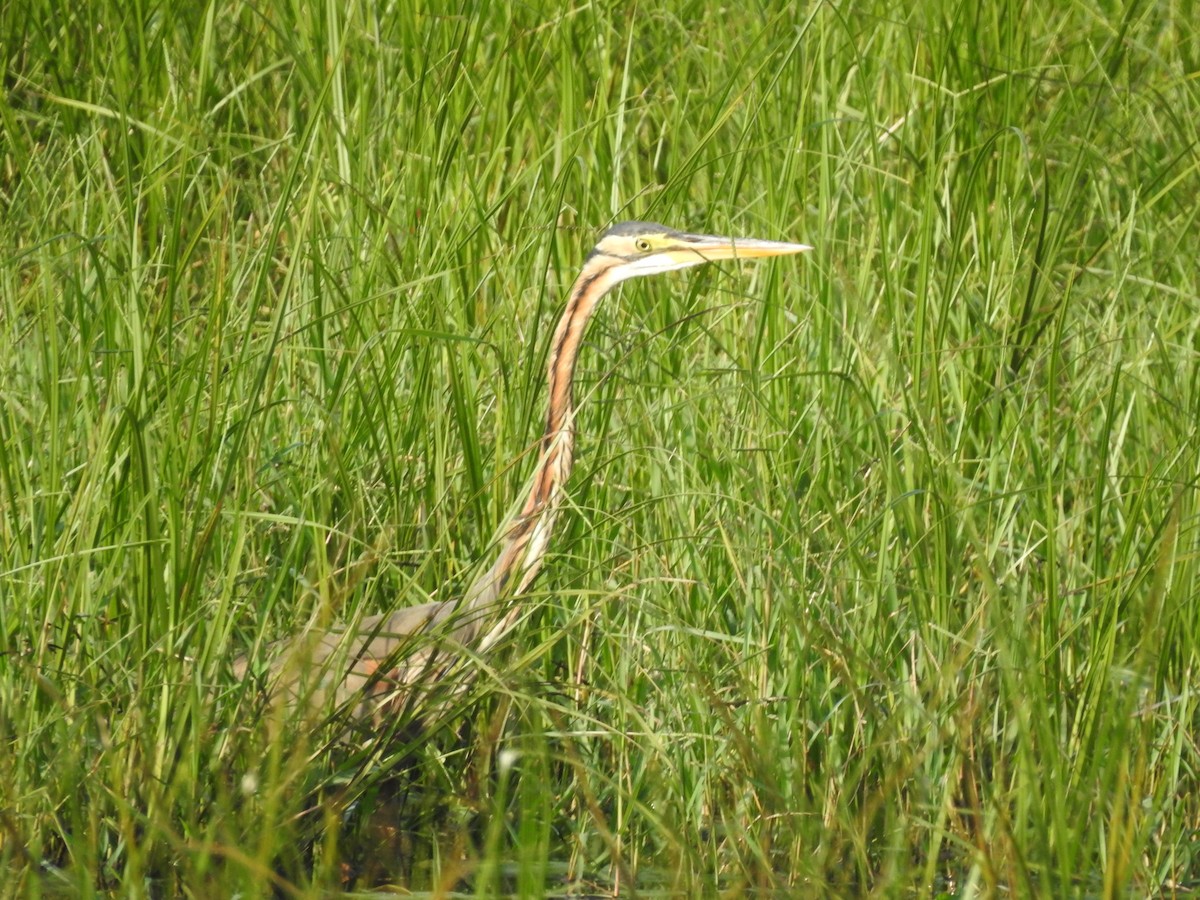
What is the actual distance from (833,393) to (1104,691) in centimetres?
107

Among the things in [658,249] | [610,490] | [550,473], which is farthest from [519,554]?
[658,249]

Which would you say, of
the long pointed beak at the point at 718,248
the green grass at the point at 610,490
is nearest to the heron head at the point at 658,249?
the long pointed beak at the point at 718,248

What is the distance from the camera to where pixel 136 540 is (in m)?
3.00

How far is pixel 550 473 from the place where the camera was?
348 cm

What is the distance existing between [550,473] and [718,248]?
666 mm

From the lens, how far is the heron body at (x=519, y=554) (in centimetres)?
298

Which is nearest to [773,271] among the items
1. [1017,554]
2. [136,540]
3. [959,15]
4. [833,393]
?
[833,393]

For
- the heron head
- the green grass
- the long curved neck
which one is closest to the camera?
the green grass

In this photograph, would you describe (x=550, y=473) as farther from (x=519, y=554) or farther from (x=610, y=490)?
(x=610, y=490)

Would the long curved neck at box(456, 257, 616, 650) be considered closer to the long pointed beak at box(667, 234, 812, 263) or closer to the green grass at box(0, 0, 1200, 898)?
the green grass at box(0, 0, 1200, 898)

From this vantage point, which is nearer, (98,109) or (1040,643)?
(1040,643)

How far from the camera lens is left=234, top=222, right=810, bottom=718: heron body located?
9.78ft

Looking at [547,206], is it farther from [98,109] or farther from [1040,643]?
[1040,643]

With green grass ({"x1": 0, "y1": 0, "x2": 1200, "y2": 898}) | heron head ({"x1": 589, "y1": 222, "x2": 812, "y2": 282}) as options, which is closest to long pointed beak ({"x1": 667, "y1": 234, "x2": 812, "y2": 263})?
heron head ({"x1": 589, "y1": 222, "x2": 812, "y2": 282})
